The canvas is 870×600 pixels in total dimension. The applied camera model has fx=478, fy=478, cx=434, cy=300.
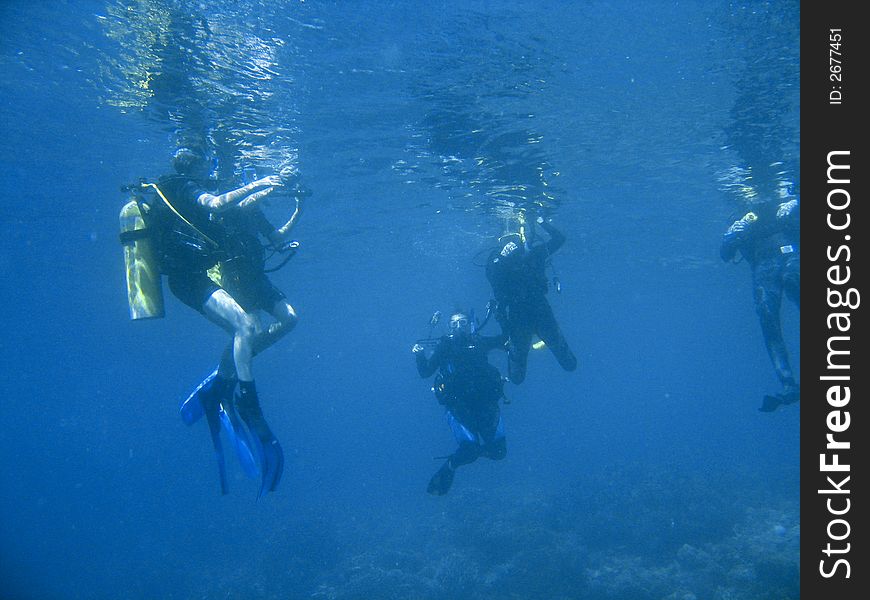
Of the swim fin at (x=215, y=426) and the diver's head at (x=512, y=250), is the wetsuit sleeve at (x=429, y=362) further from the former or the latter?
the swim fin at (x=215, y=426)

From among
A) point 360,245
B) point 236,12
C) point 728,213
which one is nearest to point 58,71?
point 236,12

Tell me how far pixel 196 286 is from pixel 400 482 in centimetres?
3901

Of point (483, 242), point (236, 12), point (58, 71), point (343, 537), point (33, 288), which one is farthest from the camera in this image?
point (33, 288)

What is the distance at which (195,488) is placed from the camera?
61.2 metres

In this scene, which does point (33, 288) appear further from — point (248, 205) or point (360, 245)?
point (248, 205)

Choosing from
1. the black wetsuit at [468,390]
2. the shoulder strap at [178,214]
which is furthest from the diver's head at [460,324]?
the shoulder strap at [178,214]

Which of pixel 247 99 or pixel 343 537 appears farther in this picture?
pixel 343 537

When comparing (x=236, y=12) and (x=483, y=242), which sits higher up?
(x=236, y=12)

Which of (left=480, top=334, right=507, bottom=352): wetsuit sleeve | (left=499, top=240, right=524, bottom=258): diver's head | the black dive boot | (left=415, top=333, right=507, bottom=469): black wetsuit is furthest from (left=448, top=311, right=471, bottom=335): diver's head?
the black dive boot

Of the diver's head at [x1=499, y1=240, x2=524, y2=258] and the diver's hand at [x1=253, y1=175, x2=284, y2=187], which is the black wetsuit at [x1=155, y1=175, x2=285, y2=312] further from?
the diver's head at [x1=499, y1=240, x2=524, y2=258]

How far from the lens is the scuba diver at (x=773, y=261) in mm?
8250

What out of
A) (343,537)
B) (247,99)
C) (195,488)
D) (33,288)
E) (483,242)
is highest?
(247,99)
